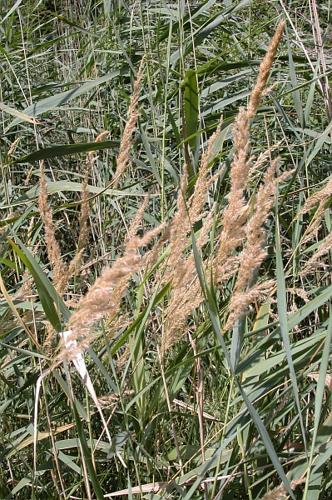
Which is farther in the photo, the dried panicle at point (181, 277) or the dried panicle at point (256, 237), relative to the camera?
the dried panicle at point (181, 277)

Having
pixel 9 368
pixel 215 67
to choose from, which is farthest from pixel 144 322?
pixel 215 67

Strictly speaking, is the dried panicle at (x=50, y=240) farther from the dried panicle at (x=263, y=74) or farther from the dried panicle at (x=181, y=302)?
the dried panicle at (x=263, y=74)

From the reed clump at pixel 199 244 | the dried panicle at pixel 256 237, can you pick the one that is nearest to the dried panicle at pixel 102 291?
the reed clump at pixel 199 244

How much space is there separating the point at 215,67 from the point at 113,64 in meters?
1.06

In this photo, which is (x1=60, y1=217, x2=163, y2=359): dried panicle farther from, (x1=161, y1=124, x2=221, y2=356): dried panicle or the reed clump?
(x1=161, y1=124, x2=221, y2=356): dried panicle

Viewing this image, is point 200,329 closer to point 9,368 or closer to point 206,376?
point 206,376

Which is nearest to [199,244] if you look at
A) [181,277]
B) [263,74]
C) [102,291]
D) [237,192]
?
[181,277]

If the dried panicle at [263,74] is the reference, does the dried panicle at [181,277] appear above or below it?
below

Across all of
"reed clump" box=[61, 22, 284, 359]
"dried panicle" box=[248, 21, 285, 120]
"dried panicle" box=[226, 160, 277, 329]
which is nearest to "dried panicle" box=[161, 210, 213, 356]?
"reed clump" box=[61, 22, 284, 359]

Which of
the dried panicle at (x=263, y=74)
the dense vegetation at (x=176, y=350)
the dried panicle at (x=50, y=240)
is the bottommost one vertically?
the dense vegetation at (x=176, y=350)

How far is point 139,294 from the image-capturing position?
1439 millimetres

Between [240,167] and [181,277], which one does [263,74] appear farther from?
[181,277]

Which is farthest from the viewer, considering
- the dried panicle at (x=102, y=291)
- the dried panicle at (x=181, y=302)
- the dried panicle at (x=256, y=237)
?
the dried panicle at (x=181, y=302)

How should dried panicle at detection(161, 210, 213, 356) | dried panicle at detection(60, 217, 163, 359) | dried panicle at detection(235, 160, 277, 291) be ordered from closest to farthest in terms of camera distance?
dried panicle at detection(60, 217, 163, 359) < dried panicle at detection(235, 160, 277, 291) < dried panicle at detection(161, 210, 213, 356)
